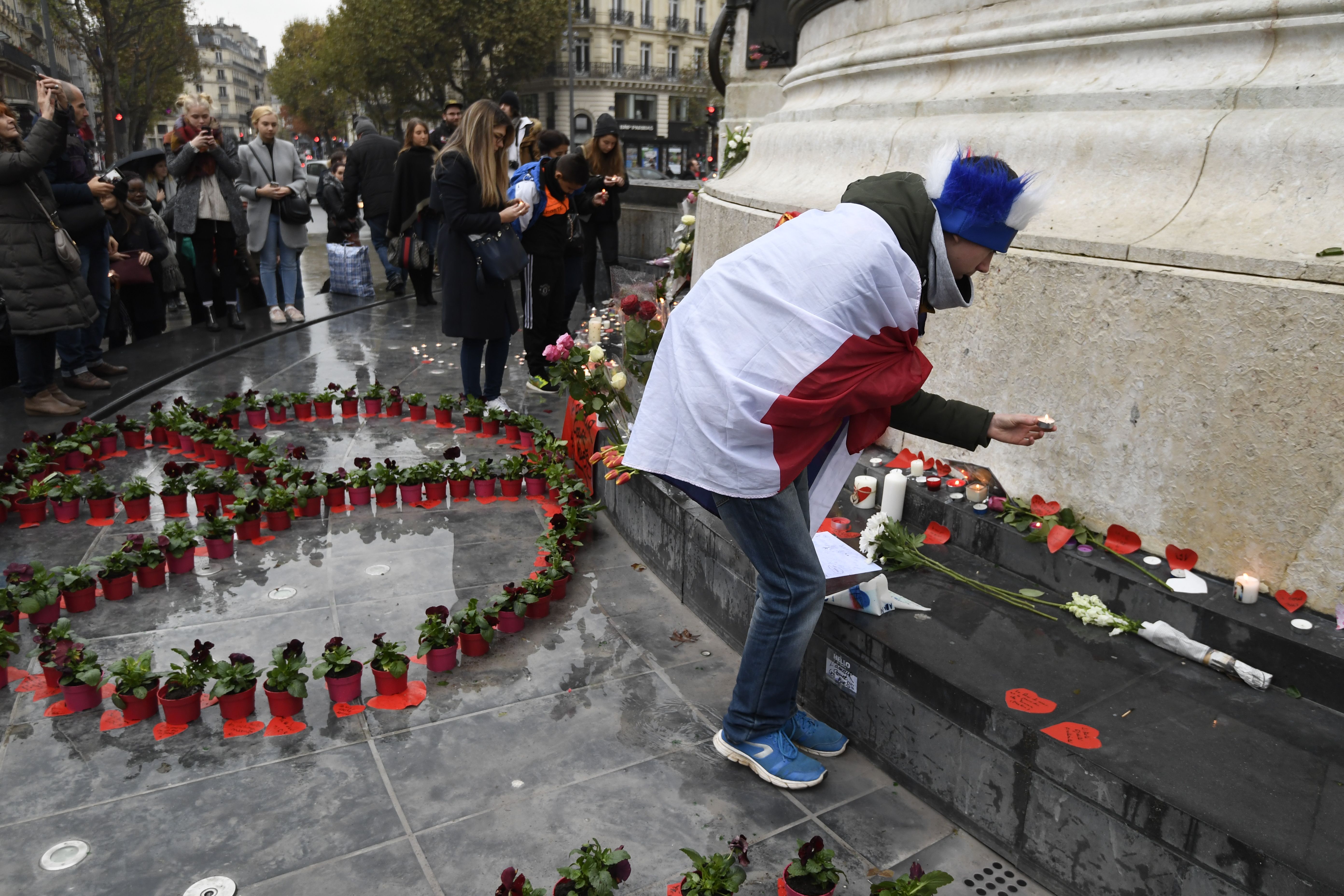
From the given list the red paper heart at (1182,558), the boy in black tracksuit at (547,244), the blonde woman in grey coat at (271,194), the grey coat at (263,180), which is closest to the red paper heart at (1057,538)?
the red paper heart at (1182,558)

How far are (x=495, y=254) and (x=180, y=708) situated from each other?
150 inches

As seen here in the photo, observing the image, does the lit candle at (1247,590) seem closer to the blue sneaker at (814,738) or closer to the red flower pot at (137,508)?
the blue sneaker at (814,738)

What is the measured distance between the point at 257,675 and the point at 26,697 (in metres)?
0.87

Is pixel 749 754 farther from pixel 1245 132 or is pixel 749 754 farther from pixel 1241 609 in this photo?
pixel 1245 132

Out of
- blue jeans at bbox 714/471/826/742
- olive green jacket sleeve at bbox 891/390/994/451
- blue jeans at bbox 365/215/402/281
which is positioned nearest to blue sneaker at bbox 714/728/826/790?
blue jeans at bbox 714/471/826/742

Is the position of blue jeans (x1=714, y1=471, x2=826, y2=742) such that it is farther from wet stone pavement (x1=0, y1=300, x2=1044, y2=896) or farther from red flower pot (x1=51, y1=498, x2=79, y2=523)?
red flower pot (x1=51, y1=498, x2=79, y2=523)

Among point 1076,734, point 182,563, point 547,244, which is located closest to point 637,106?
point 547,244

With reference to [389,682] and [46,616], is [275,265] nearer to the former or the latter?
[46,616]

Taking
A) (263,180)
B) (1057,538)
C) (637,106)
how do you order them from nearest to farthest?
(1057,538)
(263,180)
(637,106)

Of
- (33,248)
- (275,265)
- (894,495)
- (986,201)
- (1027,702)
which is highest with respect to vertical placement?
(986,201)

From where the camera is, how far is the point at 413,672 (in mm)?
3740

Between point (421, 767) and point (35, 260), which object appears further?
point (35, 260)

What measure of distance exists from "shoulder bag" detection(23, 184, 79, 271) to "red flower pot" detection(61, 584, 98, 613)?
128 inches

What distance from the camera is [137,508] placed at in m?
5.08
